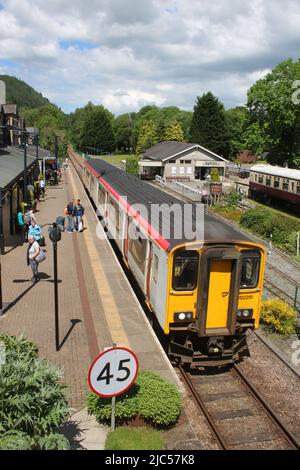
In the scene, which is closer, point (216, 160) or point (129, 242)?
point (129, 242)

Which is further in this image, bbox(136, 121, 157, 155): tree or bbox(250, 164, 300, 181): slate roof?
bbox(136, 121, 157, 155): tree

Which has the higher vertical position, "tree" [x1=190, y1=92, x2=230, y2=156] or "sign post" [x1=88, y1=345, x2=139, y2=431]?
"tree" [x1=190, y1=92, x2=230, y2=156]

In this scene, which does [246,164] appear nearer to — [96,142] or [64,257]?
[96,142]

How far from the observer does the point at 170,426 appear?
7352mm

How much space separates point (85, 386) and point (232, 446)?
9.21 feet

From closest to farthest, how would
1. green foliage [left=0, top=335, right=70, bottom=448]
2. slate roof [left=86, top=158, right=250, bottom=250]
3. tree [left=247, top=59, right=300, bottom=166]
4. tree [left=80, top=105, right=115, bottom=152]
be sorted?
green foliage [left=0, top=335, right=70, bottom=448]
slate roof [left=86, top=158, right=250, bottom=250]
tree [left=247, top=59, right=300, bottom=166]
tree [left=80, top=105, right=115, bottom=152]

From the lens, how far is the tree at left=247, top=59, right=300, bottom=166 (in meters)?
40.9

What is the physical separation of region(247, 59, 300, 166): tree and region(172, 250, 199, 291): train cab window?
35.0 m

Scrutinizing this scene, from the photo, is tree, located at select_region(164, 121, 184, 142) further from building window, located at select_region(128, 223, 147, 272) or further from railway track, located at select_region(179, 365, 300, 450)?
railway track, located at select_region(179, 365, 300, 450)

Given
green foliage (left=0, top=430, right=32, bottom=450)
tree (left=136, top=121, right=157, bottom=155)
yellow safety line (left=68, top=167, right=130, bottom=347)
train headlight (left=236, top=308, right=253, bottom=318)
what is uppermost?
tree (left=136, top=121, right=157, bottom=155)

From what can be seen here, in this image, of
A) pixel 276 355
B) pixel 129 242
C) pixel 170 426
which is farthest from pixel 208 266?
pixel 129 242

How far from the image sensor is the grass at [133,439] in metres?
6.49

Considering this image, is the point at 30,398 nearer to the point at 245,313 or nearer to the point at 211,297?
the point at 211,297

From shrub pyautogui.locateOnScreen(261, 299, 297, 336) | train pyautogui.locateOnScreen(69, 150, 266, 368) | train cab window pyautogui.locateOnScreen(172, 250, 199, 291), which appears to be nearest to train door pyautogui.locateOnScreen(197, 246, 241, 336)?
train pyautogui.locateOnScreen(69, 150, 266, 368)
